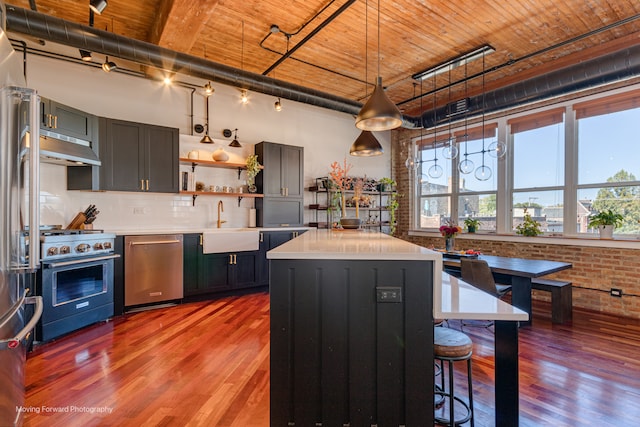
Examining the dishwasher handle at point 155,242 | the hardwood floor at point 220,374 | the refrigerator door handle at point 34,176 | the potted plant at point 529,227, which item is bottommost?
the hardwood floor at point 220,374

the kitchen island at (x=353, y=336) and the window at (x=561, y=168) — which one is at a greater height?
the window at (x=561, y=168)

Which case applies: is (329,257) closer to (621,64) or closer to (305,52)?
(305,52)

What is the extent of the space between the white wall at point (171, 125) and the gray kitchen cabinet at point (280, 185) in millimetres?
378

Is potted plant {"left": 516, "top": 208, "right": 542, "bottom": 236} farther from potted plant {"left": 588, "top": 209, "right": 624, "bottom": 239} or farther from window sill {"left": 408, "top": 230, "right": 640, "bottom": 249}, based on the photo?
potted plant {"left": 588, "top": 209, "right": 624, "bottom": 239}

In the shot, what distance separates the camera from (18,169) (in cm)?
136

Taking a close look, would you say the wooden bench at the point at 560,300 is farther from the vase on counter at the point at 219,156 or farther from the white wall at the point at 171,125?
the vase on counter at the point at 219,156

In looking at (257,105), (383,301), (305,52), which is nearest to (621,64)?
(305,52)

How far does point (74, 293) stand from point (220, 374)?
203 cm

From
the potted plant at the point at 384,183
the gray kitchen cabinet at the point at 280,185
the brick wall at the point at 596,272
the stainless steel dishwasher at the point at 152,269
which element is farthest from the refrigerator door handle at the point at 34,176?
the potted plant at the point at 384,183

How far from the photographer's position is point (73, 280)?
3316 millimetres

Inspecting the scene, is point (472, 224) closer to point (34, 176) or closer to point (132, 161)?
point (132, 161)

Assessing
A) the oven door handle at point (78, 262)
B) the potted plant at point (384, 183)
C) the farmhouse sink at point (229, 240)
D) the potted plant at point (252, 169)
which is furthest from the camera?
→ the potted plant at point (384, 183)

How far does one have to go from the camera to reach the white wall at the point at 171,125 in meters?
3.97

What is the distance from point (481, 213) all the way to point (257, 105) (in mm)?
4599
